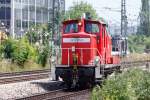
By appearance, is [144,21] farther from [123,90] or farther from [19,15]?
[123,90]

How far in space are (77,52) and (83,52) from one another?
0.86 ft

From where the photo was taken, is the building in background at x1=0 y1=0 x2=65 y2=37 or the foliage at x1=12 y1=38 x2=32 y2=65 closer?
the foliage at x1=12 y1=38 x2=32 y2=65

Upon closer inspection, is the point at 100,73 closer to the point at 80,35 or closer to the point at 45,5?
the point at 80,35

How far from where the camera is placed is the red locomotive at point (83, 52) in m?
20.4

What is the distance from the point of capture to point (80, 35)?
2055 cm

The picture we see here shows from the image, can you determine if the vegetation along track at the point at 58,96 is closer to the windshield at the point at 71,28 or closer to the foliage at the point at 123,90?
the windshield at the point at 71,28

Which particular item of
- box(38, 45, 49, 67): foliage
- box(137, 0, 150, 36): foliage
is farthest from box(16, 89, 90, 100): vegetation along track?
box(137, 0, 150, 36): foliage

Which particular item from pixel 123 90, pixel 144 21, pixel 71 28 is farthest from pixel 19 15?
pixel 123 90

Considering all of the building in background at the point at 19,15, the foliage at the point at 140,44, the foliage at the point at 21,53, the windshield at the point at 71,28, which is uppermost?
the building in background at the point at 19,15

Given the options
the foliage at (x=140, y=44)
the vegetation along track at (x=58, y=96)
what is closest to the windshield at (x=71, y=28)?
the vegetation along track at (x=58, y=96)

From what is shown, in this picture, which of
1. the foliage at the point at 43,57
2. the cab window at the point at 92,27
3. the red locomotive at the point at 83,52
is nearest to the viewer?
the red locomotive at the point at 83,52

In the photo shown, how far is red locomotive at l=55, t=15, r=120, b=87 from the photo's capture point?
20.4 metres

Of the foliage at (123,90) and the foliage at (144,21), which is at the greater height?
the foliage at (144,21)

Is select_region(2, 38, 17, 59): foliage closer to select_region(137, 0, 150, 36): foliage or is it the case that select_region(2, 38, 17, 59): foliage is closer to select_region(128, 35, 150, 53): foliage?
select_region(128, 35, 150, 53): foliage
